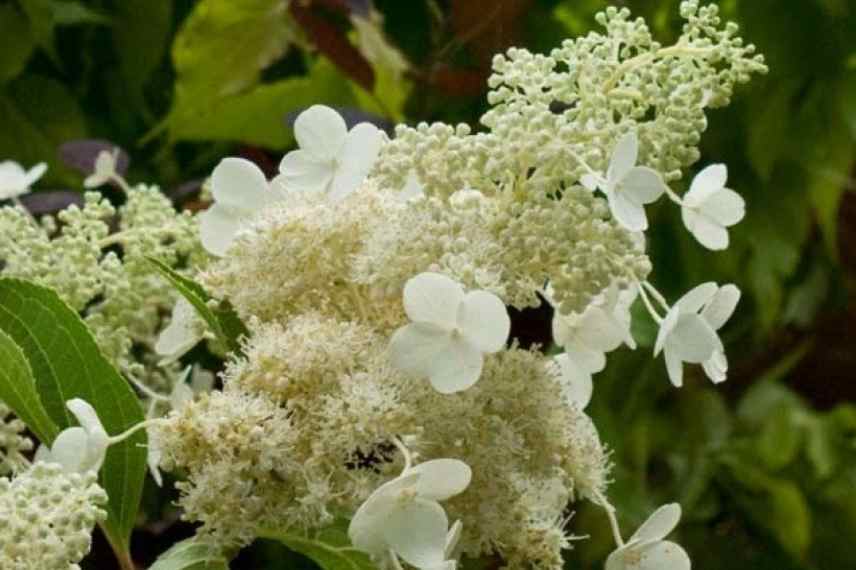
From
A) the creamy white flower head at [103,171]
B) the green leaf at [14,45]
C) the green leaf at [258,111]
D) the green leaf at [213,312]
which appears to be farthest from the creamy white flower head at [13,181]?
the green leaf at [14,45]

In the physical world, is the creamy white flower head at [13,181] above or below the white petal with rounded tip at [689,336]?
below

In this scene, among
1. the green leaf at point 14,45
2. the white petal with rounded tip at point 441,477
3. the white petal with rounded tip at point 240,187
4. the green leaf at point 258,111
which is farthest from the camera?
the green leaf at point 14,45

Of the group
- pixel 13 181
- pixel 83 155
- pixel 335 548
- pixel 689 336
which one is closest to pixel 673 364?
pixel 689 336

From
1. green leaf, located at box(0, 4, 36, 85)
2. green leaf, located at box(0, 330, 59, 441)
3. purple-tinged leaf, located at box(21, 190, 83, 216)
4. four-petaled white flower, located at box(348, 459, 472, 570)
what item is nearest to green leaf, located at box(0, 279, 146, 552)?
green leaf, located at box(0, 330, 59, 441)

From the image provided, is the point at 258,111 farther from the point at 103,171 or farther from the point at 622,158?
the point at 622,158

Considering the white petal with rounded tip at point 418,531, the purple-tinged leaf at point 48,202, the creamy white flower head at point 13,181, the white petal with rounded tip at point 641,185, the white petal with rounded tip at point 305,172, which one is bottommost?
the purple-tinged leaf at point 48,202

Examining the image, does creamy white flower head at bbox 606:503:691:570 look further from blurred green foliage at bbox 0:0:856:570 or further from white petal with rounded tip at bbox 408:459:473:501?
blurred green foliage at bbox 0:0:856:570

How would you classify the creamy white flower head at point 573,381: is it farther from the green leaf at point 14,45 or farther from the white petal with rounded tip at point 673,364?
the green leaf at point 14,45
